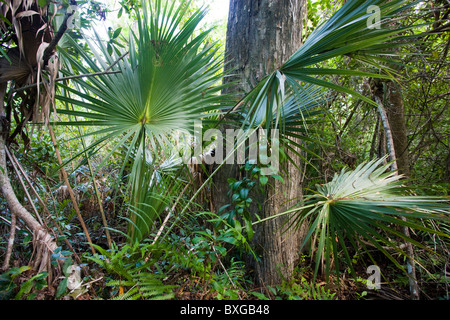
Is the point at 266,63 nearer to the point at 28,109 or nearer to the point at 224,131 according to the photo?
the point at 224,131

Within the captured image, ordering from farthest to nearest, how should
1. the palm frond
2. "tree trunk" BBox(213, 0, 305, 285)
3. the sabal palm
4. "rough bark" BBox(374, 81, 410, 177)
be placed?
"rough bark" BBox(374, 81, 410, 177)
"tree trunk" BBox(213, 0, 305, 285)
the sabal palm
the palm frond

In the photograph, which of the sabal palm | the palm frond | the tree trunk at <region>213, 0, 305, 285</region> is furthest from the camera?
the tree trunk at <region>213, 0, 305, 285</region>

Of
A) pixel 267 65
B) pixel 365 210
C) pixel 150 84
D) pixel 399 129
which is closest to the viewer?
pixel 365 210

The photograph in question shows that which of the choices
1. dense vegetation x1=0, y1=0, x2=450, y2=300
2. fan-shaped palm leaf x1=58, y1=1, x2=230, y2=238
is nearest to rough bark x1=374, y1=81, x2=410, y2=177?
dense vegetation x1=0, y1=0, x2=450, y2=300

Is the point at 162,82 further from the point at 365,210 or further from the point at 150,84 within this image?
the point at 365,210

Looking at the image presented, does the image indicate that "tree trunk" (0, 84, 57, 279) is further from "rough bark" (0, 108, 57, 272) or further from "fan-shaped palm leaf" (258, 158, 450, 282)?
"fan-shaped palm leaf" (258, 158, 450, 282)

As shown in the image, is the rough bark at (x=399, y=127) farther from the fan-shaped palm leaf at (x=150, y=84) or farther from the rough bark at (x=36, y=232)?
the rough bark at (x=36, y=232)

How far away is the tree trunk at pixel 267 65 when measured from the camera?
1.99 m

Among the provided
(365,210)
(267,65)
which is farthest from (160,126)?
(365,210)

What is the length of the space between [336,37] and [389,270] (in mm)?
2447

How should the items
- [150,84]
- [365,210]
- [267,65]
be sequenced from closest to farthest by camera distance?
[365,210] < [150,84] < [267,65]

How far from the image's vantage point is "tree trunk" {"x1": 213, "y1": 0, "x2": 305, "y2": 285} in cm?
199

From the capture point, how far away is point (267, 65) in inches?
79.2

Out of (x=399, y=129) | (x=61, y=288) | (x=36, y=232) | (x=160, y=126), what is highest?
(x=399, y=129)
